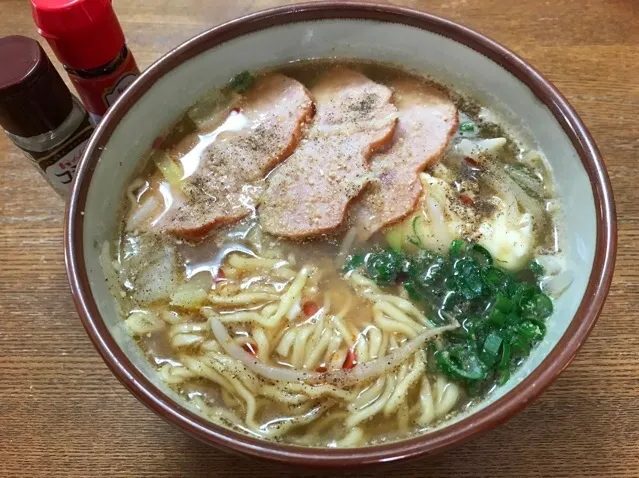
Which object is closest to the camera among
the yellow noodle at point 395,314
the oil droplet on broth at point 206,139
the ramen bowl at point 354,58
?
the ramen bowl at point 354,58

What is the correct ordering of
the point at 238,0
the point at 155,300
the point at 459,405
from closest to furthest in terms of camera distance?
1. the point at 459,405
2. the point at 155,300
3. the point at 238,0

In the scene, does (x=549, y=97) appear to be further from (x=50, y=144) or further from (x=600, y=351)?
(x=50, y=144)

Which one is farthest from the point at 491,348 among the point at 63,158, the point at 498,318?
the point at 63,158

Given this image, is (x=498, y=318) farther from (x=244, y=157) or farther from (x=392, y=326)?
(x=244, y=157)

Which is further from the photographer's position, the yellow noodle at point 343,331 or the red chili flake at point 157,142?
the red chili flake at point 157,142

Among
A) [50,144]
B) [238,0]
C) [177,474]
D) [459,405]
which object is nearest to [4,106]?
[50,144]

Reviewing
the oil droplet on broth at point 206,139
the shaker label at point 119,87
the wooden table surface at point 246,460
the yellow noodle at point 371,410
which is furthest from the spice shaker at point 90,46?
the yellow noodle at point 371,410

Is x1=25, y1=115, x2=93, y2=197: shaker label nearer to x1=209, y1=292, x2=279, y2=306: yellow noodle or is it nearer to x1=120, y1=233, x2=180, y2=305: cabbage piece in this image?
x1=120, y1=233, x2=180, y2=305: cabbage piece

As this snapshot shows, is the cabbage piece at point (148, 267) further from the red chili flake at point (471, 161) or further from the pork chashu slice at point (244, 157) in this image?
the red chili flake at point (471, 161)
